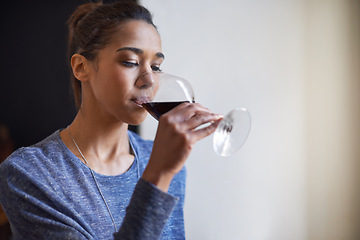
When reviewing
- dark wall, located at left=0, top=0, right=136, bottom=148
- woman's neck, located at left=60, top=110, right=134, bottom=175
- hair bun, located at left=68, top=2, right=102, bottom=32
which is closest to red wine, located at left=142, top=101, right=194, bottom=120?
woman's neck, located at left=60, top=110, right=134, bottom=175

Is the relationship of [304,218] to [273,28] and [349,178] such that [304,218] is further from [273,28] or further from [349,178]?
[273,28]

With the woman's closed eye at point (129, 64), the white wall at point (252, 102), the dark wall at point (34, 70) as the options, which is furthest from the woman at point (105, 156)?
the dark wall at point (34, 70)

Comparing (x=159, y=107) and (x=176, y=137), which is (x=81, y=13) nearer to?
(x=159, y=107)

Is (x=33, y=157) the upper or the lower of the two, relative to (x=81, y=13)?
lower

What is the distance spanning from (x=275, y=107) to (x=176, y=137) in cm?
85

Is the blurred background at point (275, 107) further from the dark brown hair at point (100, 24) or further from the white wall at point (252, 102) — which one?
the dark brown hair at point (100, 24)

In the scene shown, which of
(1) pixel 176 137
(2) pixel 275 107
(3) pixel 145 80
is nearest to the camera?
(1) pixel 176 137

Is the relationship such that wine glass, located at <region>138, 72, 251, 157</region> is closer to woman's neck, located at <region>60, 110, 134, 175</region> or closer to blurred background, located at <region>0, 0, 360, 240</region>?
woman's neck, located at <region>60, 110, 134, 175</region>

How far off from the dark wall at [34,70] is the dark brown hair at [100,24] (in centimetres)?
193

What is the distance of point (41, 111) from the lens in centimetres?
328

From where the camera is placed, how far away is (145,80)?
1.00 meters

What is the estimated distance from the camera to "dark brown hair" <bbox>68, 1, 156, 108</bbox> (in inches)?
44.7

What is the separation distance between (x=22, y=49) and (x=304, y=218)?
281 centimetres

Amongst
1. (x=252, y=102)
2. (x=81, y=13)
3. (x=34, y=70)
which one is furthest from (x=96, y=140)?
(x=34, y=70)
